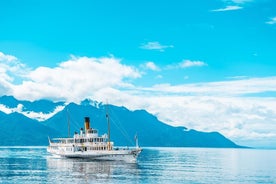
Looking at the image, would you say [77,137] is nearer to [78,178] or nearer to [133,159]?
[133,159]

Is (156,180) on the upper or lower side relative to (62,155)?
lower

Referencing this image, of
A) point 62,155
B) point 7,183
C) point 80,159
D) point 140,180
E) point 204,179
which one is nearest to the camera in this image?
point 7,183

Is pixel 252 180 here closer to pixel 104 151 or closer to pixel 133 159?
pixel 133 159

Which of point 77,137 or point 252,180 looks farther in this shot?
point 77,137

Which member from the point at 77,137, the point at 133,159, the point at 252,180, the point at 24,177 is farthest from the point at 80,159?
the point at 252,180

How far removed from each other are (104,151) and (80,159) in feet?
44.5

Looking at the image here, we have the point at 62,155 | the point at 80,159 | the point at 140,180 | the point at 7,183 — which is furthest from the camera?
the point at 62,155

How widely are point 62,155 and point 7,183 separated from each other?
86.5 meters

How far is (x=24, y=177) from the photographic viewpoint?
96.9m

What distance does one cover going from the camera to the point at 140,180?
308ft

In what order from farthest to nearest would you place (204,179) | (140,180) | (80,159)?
(80,159) → (204,179) → (140,180)

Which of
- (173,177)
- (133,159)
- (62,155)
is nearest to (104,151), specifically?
(133,159)

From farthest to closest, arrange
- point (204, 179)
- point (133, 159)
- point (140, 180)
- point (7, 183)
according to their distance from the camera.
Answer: point (133, 159) < point (204, 179) < point (140, 180) < point (7, 183)

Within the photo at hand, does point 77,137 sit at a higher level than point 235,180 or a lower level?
higher
